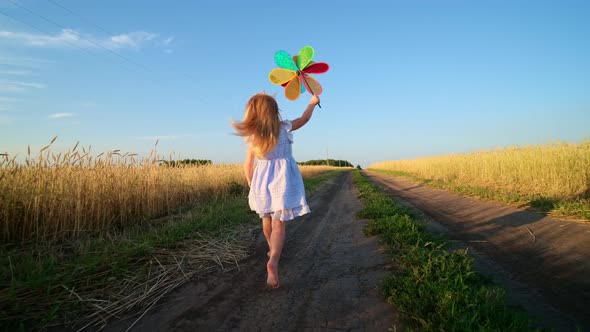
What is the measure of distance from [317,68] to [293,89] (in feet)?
1.24

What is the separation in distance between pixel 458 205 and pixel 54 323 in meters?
7.94

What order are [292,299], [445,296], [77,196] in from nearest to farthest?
[445,296], [292,299], [77,196]

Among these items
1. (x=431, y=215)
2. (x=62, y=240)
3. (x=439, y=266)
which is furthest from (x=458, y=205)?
(x=62, y=240)

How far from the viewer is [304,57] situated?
352 cm

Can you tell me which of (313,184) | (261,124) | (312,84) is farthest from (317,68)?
(313,184)

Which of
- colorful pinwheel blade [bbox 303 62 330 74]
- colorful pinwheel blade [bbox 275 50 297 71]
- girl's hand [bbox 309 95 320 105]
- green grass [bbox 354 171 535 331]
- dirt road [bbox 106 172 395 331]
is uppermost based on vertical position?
colorful pinwheel blade [bbox 275 50 297 71]

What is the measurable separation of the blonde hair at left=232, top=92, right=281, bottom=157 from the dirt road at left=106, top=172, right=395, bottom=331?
1.35m

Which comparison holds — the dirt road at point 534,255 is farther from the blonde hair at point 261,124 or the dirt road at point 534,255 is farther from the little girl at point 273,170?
the blonde hair at point 261,124

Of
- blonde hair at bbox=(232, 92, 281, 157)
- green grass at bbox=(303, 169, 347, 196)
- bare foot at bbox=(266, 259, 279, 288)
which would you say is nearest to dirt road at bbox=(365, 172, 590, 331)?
bare foot at bbox=(266, 259, 279, 288)

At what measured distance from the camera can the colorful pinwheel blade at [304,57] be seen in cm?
347

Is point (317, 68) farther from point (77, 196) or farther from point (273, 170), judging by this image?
point (77, 196)

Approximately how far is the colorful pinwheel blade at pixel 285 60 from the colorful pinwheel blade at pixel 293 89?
158 millimetres

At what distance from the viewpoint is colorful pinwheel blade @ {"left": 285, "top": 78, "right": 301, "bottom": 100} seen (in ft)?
11.7

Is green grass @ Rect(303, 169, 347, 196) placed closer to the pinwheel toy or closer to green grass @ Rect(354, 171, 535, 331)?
the pinwheel toy
